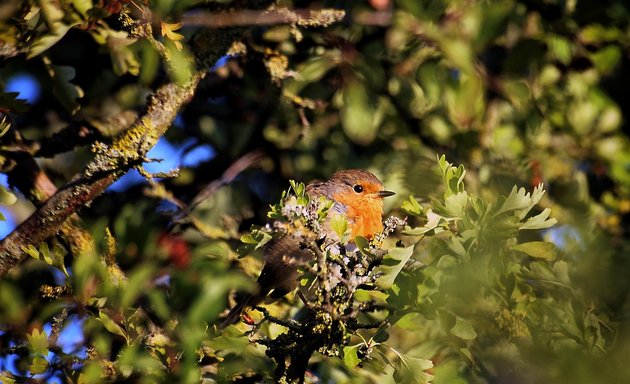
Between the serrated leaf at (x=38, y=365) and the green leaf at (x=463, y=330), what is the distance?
→ 1482mm

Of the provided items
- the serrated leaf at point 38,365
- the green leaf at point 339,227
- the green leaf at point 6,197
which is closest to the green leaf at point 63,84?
the green leaf at point 6,197

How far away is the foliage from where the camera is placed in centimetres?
274

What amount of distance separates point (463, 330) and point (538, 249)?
445 millimetres

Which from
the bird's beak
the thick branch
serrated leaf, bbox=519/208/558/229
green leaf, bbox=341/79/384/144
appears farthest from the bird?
serrated leaf, bbox=519/208/558/229

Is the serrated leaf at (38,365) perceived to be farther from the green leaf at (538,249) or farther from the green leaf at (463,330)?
the green leaf at (538,249)

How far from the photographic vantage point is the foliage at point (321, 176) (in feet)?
8.98

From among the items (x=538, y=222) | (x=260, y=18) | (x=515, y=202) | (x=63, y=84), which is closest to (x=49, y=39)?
(x=63, y=84)

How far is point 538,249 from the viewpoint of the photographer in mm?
2869

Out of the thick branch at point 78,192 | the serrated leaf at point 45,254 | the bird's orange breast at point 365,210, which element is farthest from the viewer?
the bird's orange breast at point 365,210

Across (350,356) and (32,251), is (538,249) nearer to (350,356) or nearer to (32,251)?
(350,356)

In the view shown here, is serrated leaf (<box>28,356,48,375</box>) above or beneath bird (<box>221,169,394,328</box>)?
above

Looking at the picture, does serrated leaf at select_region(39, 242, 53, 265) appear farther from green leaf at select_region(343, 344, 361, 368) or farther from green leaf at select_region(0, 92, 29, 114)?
green leaf at select_region(343, 344, 361, 368)

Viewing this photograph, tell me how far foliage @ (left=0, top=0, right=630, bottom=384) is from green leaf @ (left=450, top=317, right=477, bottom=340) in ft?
0.04

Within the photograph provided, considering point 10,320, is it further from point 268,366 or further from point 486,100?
point 486,100
